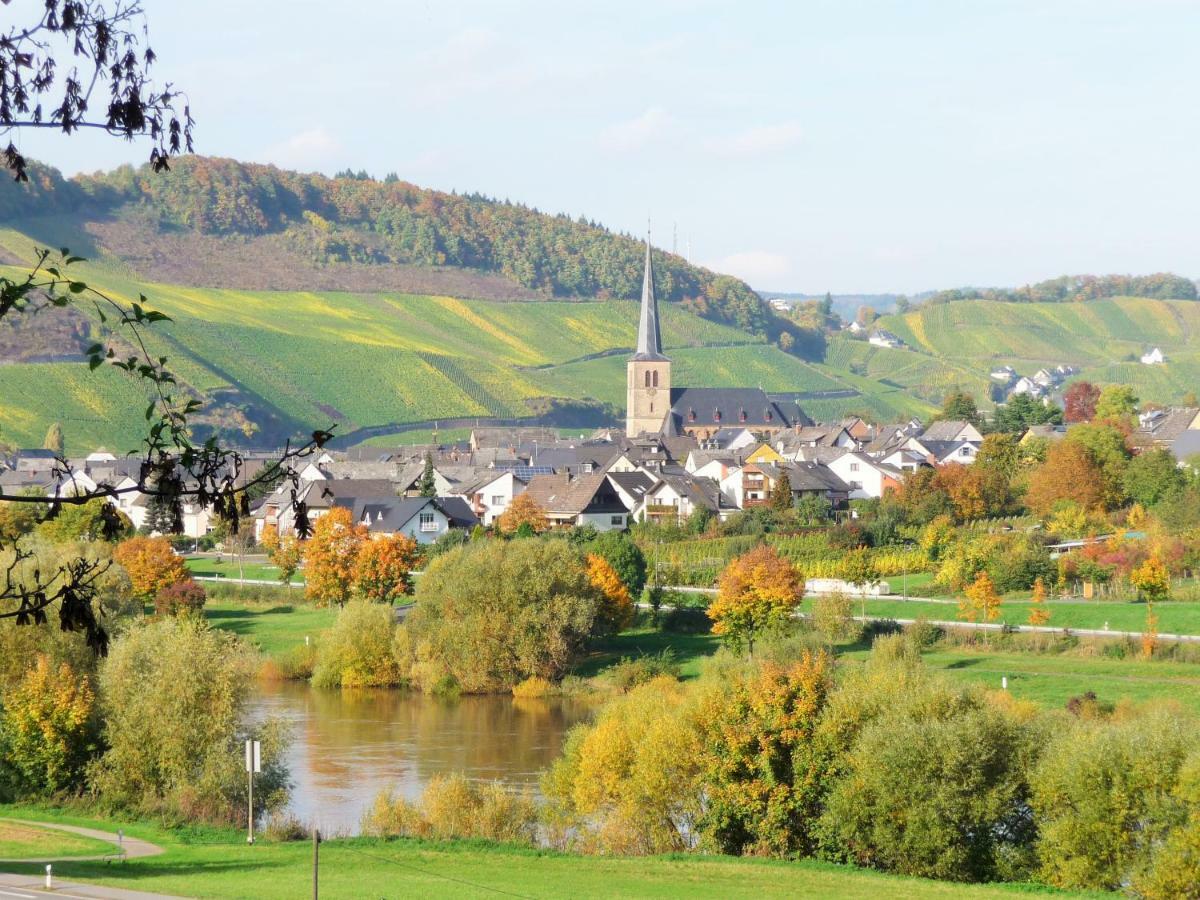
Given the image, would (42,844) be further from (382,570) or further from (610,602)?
(382,570)

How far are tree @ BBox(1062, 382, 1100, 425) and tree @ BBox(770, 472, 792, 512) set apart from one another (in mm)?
45072

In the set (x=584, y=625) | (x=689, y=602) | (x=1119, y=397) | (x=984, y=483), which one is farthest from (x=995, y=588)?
(x=1119, y=397)

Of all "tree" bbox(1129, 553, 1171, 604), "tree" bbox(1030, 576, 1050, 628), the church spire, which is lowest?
"tree" bbox(1030, 576, 1050, 628)

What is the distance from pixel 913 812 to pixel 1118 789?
2.93 meters

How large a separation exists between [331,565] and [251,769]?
29.7 metres

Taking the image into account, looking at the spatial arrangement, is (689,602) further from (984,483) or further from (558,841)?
(558,841)

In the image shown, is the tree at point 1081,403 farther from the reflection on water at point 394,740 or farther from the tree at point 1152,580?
the reflection on water at point 394,740

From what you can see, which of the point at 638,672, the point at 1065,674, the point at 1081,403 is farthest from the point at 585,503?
the point at 1081,403

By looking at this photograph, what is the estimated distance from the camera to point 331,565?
190 feet

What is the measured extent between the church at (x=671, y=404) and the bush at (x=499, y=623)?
77813 mm

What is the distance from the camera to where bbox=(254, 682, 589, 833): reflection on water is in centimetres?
3316

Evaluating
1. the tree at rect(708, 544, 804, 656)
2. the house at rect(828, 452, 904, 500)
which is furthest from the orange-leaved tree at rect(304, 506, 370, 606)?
the house at rect(828, 452, 904, 500)

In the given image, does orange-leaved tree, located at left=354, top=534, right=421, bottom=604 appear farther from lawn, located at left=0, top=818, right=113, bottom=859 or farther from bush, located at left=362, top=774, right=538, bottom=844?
lawn, located at left=0, top=818, right=113, bottom=859

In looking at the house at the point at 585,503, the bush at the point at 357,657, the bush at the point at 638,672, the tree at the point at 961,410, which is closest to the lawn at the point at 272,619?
the bush at the point at 357,657
